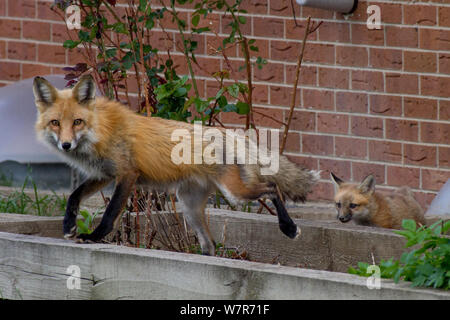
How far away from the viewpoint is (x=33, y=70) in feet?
27.7

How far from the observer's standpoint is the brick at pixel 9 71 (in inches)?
336

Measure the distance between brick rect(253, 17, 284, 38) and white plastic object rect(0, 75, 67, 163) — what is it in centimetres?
181

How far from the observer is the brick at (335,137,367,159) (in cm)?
723

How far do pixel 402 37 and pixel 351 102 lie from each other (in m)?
0.69

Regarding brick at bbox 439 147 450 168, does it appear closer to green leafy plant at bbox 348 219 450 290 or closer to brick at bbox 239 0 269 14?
brick at bbox 239 0 269 14

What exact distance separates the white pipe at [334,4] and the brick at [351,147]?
3.57ft

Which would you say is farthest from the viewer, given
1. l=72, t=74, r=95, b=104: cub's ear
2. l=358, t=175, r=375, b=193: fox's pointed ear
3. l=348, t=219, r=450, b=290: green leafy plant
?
l=358, t=175, r=375, b=193: fox's pointed ear

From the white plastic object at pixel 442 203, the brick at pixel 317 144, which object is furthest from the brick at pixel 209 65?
the white plastic object at pixel 442 203

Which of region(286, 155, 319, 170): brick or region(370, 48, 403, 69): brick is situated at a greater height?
region(370, 48, 403, 69): brick

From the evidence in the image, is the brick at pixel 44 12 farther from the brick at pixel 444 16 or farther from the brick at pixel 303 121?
the brick at pixel 444 16

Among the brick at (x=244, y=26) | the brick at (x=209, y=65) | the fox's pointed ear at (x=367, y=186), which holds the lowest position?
the fox's pointed ear at (x=367, y=186)

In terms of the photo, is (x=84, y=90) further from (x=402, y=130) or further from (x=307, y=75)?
(x=402, y=130)

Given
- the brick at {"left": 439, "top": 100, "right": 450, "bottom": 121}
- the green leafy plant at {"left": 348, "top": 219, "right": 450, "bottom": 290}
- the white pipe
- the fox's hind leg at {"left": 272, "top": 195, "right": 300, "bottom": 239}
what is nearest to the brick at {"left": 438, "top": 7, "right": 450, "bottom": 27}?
the brick at {"left": 439, "top": 100, "right": 450, "bottom": 121}

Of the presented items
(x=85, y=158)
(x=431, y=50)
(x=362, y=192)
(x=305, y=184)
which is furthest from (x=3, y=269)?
(x=431, y=50)
